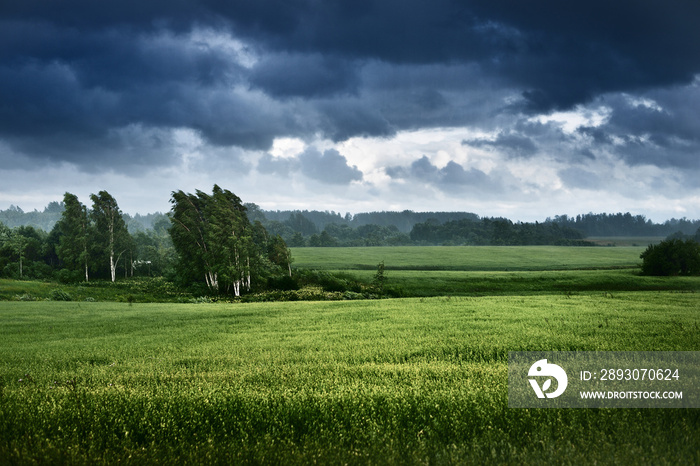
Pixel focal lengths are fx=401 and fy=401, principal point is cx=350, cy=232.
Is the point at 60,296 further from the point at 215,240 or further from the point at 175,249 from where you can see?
the point at 175,249

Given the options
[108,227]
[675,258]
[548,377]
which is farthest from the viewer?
[108,227]

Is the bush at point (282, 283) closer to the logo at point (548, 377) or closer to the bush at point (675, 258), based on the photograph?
the logo at point (548, 377)

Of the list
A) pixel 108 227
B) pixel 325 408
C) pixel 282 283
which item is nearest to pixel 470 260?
pixel 282 283

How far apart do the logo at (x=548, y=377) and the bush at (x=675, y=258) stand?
248ft

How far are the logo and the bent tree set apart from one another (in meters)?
55.7

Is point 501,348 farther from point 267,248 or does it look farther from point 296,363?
point 267,248

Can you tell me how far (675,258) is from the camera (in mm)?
66375

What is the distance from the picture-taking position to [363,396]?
663 centimetres

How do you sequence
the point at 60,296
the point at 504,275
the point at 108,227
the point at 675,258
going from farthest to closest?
the point at 108,227, the point at 504,275, the point at 675,258, the point at 60,296

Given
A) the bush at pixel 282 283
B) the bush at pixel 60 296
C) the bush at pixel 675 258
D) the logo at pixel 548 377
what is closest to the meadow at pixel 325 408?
the logo at pixel 548 377

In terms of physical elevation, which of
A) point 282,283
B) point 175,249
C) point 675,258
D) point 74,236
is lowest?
point 282,283

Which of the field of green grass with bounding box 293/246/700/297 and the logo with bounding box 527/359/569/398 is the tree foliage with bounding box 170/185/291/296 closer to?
the field of green grass with bounding box 293/246/700/297

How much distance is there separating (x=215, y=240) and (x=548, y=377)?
2472 inches

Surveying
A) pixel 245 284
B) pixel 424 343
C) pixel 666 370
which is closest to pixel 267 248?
pixel 245 284
